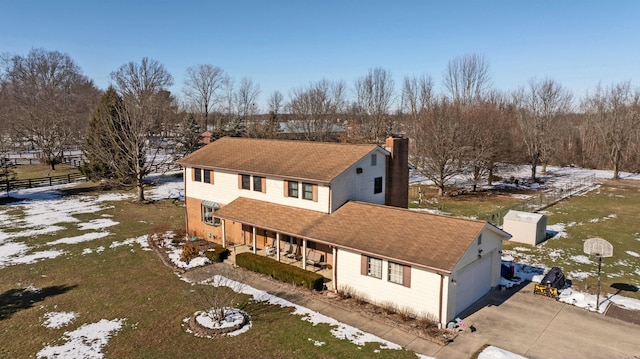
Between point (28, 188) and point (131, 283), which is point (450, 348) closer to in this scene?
point (131, 283)

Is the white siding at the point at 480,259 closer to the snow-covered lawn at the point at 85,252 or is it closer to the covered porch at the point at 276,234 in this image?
the snow-covered lawn at the point at 85,252

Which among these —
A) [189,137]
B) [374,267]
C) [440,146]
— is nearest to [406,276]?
[374,267]

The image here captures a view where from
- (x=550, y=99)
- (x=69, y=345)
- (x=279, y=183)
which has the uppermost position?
(x=550, y=99)

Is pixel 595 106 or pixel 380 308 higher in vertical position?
pixel 595 106

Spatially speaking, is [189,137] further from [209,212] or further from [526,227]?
[526,227]

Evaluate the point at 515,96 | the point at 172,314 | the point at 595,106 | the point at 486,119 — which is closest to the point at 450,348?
the point at 172,314

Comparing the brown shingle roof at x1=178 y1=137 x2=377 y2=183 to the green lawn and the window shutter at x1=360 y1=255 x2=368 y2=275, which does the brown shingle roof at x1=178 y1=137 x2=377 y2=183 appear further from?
the green lawn
